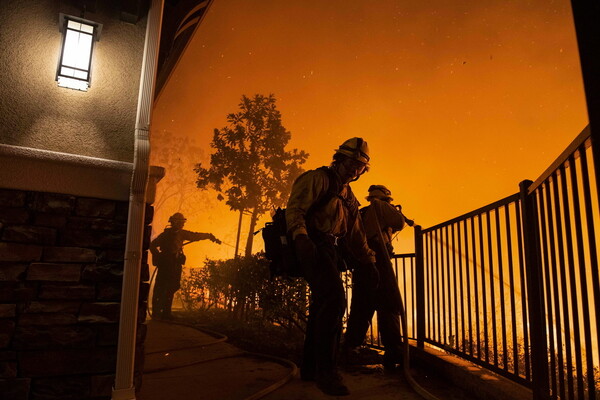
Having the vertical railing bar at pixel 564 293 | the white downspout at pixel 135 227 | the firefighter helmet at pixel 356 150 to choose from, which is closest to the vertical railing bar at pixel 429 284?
the firefighter helmet at pixel 356 150

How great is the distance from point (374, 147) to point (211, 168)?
11.4 meters

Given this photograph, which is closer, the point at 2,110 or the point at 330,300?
the point at 2,110

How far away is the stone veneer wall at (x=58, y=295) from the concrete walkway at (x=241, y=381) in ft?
1.93

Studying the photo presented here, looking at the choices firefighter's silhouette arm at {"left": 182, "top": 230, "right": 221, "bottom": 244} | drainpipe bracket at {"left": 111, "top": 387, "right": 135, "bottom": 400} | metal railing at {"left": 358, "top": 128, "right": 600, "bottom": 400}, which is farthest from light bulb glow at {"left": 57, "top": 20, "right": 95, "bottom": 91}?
firefighter's silhouette arm at {"left": 182, "top": 230, "right": 221, "bottom": 244}

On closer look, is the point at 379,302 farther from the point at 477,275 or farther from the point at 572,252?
the point at 572,252

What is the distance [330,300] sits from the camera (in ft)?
9.00

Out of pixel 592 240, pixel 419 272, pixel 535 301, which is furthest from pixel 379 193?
pixel 592 240

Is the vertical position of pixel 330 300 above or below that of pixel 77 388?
above

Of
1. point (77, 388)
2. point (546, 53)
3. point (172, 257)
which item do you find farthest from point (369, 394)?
point (546, 53)

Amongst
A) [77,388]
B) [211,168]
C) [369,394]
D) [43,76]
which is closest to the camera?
[77,388]

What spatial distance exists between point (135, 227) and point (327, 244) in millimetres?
1374

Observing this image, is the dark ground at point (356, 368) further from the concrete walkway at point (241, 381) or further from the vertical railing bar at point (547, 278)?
the vertical railing bar at point (547, 278)

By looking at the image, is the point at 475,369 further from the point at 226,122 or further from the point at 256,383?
the point at 226,122

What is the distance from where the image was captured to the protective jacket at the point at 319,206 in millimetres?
2893
